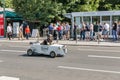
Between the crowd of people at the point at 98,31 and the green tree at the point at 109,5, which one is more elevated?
the green tree at the point at 109,5

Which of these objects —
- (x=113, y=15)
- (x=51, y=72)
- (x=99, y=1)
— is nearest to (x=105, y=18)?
(x=113, y=15)

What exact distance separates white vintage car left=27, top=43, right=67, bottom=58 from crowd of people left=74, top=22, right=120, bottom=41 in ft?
39.1

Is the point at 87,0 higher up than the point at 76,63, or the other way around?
the point at 87,0

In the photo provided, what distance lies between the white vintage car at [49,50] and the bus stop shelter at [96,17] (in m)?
14.3

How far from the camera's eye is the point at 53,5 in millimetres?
42250

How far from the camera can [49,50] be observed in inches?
768

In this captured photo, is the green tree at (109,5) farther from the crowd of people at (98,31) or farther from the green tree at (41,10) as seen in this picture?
the crowd of people at (98,31)

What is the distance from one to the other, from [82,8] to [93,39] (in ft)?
36.7

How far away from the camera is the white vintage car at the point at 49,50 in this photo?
1933 cm

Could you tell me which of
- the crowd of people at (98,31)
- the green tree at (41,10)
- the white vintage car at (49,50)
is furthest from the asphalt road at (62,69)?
A: the green tree at (41,10)

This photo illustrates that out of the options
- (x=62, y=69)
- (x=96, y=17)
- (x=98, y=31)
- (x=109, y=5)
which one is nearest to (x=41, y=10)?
(x=96, y=17)

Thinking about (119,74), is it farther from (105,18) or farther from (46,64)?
(105,18)

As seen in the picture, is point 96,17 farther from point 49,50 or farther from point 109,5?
point 109,5

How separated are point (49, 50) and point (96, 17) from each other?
15.8 metres
